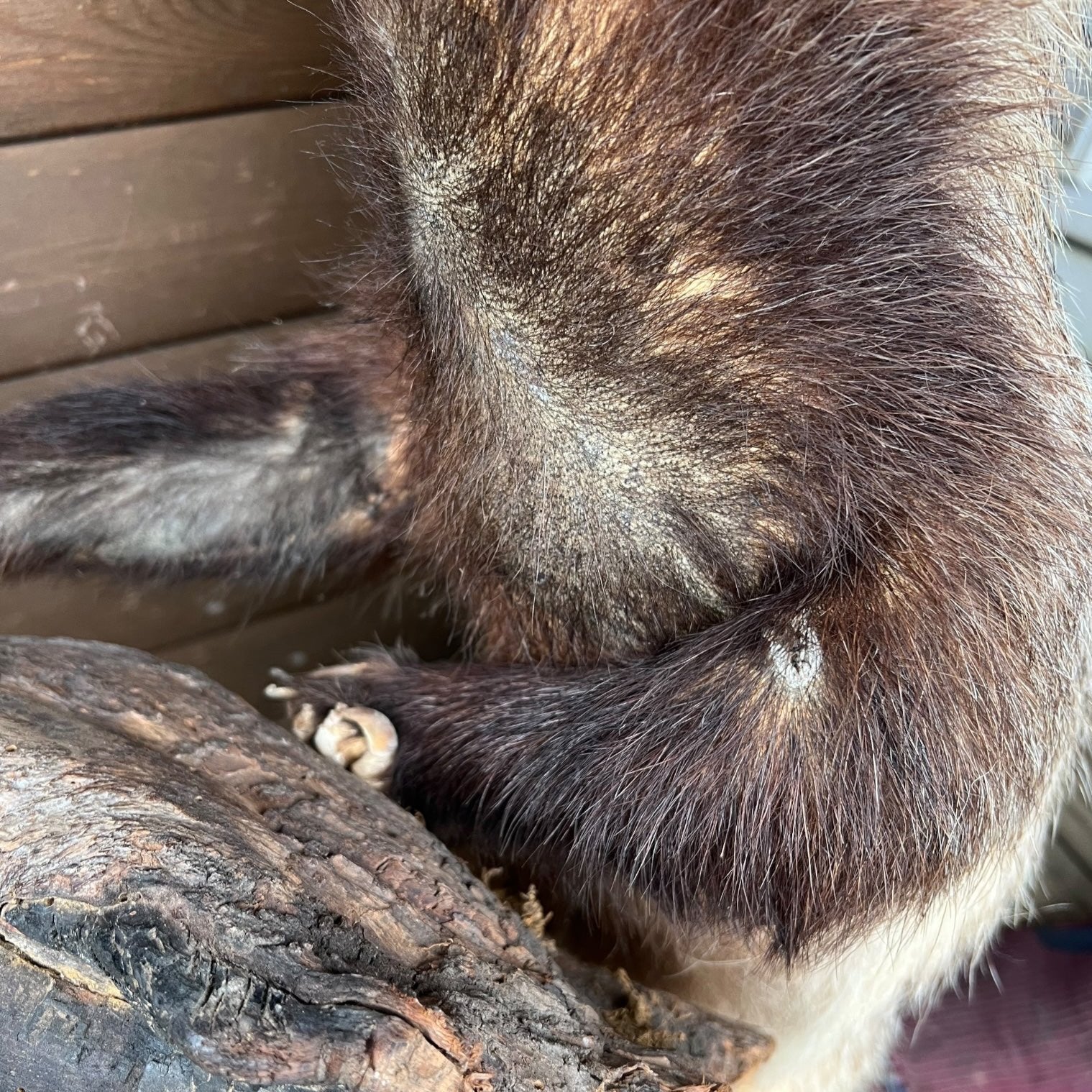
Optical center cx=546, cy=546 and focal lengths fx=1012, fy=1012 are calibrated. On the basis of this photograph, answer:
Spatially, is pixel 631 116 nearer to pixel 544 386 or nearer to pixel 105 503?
pixel 544 386

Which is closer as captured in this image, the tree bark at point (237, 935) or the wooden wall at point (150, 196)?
the tree bark at point (237, 935)

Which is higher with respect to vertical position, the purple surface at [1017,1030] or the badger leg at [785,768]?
the badger leg at [785,768]

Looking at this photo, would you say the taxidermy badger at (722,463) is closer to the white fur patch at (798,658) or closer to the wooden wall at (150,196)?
the white fur patch at (798,658)

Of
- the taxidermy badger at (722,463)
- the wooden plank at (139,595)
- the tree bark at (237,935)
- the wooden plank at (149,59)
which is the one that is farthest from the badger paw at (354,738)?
the wooden plank at (149,59)

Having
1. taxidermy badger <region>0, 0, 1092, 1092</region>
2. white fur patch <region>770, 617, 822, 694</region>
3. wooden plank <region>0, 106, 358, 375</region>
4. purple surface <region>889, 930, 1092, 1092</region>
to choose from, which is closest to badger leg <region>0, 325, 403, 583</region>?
taxidermy badger <region>0, 0, 1092, 1092</region>

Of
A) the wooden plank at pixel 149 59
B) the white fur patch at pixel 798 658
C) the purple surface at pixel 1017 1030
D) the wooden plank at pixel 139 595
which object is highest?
the wooden plank at pixel 149 59

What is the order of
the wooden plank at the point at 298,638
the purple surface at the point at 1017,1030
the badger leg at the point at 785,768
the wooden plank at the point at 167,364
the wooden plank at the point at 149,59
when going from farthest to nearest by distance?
the wooden plank at the point at 298,638 → the purple surface at the point at 1017,1030 → the wooden plank at the point at 167,364 → the wooden plank at the point at 149,59 → the badger leg at the point at 785,768

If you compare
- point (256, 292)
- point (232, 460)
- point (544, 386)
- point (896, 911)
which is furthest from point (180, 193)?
point (896, 911)

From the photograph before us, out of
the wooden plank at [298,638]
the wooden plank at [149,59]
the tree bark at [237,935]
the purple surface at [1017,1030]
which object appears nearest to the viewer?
the tree bark at [237,935]
